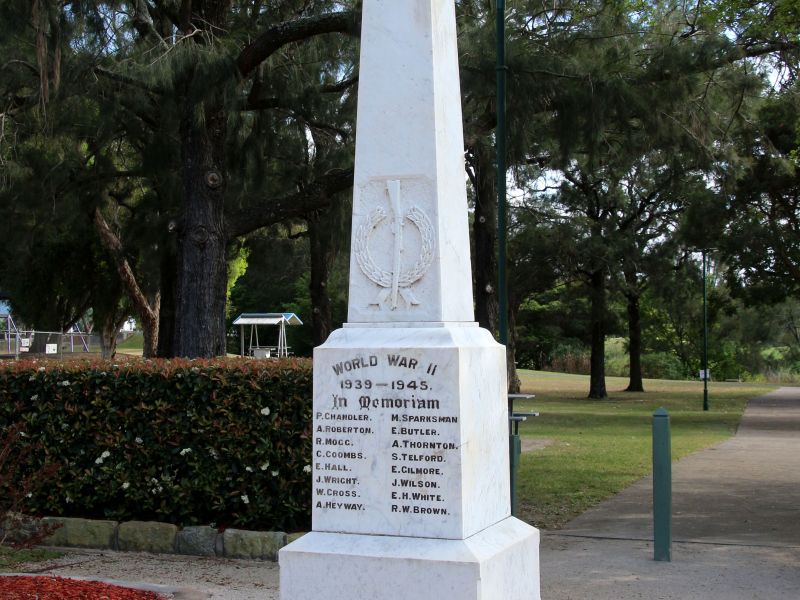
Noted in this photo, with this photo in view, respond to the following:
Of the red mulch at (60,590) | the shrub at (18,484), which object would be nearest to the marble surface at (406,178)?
the red mulch at (60,590)

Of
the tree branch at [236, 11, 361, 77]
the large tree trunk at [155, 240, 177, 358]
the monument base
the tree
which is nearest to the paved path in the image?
the monument base

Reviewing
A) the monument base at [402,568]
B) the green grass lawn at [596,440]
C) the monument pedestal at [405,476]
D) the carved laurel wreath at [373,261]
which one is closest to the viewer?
the monument base at [402,568]

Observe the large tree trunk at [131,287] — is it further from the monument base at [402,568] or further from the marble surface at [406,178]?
the monument base at [402,568]

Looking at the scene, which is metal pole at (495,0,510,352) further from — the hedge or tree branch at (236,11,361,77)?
tree branch at (236,11,361,77)

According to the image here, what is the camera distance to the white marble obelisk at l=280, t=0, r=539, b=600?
5.08 meters

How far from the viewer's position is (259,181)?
56.4 ft

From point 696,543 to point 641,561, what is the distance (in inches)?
43.5

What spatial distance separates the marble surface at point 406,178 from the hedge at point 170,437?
308 centimetres

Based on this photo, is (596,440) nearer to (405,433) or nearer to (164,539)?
(164,539)

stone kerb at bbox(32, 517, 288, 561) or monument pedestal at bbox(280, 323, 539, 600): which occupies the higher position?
monument pedestal at bbox(280, 323, 539, 600)

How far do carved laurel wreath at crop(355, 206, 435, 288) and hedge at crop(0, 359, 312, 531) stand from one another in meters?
3.06

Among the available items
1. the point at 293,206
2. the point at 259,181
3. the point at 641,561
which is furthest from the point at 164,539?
the point at 259,181

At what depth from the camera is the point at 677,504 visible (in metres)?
11.5

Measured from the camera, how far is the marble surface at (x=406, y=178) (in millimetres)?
5383
